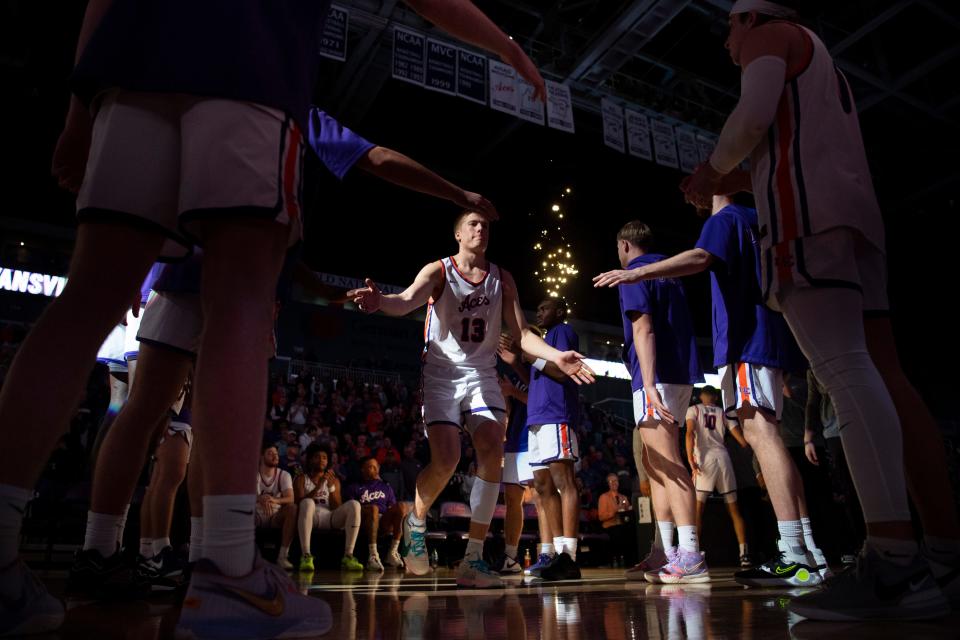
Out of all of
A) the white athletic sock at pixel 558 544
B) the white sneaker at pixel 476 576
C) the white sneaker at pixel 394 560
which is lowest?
the white sneaker at pixel 394 560

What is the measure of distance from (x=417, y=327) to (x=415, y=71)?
520 inches

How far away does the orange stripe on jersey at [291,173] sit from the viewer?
1.26m

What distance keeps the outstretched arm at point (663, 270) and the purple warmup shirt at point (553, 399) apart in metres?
1.89

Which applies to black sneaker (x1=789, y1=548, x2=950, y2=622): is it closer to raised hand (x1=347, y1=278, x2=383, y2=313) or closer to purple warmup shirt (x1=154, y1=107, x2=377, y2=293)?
purple warmup shirt (x1=154, y1=107, x2=377, y2=293)

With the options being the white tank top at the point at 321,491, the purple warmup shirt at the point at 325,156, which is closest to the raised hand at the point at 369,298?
the purple warmup shirt at the point at 325,156

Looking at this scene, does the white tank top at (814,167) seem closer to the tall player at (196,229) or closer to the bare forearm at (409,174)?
the bare forearm at (409,174)

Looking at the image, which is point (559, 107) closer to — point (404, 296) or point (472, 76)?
point (472, 76)

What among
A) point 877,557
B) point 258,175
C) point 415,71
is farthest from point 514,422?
point 415,71

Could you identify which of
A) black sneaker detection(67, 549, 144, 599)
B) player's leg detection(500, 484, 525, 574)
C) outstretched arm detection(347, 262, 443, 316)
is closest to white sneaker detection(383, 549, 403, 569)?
player's leg detection(500, 484, 525, 574)

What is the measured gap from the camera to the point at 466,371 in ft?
12.1

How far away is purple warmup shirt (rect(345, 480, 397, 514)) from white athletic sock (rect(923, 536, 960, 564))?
5.99 metres

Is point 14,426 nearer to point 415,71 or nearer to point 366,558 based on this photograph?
point 366,558

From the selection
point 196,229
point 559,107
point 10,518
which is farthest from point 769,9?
point 559,107

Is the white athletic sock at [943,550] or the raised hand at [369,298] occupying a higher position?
the raised hand at [369,298]
